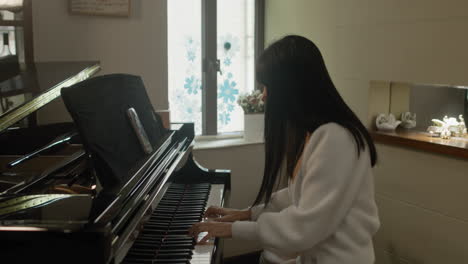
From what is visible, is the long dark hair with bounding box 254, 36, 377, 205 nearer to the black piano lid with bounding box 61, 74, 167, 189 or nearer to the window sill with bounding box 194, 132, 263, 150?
the black piano lid with bounding box 61, 74, 167, 189

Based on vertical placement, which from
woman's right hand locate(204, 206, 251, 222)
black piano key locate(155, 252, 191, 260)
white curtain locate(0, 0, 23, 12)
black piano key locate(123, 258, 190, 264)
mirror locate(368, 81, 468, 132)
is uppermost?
white curtain locate(0, 0, 23, 12)

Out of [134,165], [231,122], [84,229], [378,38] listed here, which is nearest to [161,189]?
[134,165]

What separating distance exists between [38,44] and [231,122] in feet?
4.69

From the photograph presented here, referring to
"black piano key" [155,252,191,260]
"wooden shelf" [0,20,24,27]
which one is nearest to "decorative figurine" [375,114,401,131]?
"black piano key" [155,252,191,260]

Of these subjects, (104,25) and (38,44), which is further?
(104,25)

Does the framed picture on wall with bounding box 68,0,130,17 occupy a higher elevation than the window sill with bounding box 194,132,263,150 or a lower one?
higher

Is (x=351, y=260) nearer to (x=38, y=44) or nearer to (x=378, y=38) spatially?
(x=378, y=38)

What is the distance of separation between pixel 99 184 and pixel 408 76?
1728 millimetres

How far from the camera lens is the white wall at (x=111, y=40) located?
270cm

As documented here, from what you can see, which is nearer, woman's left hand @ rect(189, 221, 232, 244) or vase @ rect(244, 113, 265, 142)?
woman's left hand @ rect(189, 221, 232, 244)

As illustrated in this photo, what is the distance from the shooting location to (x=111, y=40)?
9.45 ft

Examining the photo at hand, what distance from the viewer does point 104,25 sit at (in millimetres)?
2854

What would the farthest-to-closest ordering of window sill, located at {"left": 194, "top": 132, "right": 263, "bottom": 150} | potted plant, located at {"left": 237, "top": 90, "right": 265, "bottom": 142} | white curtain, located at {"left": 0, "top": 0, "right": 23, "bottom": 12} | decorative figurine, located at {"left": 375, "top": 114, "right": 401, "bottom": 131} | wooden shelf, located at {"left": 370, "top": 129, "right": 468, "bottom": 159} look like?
potted plant, located at {"left": 237, "top": 90, "right": 265, "bottom": 142}, window sill, located at {"left": 194, "top": 132, "right": 263, "bottom": 150}, decorative figurine, located at {"left": 375, "top": 114, "right": 401, "bottom": 131}, wooden shelf, located at {"left": 370, "top": 129, "right": 468, "bottom": 159}, white curtain, located at {"left": 0, "top": 0, "right": 23, "bottom": 12}

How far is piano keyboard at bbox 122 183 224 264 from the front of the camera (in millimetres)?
1465
